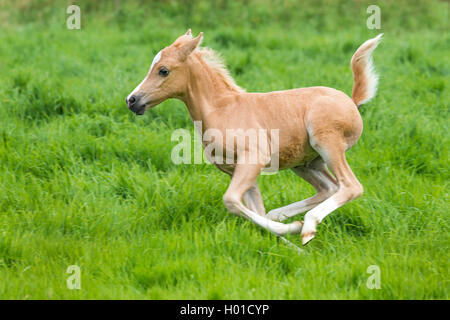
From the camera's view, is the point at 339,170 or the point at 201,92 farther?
the point at 201,92

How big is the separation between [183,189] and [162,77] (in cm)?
100

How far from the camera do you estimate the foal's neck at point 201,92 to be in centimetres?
459

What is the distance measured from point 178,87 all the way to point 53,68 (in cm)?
446

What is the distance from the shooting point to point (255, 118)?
4.55 m

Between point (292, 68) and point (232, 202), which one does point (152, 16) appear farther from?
point (232, 202)

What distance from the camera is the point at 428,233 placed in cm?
445

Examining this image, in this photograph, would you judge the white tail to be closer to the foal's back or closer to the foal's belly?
the foal's back

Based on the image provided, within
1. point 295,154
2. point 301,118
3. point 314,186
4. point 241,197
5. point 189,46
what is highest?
point 189,46

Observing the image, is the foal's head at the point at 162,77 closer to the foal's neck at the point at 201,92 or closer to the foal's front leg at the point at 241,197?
the foal's neck at the point at 201,92

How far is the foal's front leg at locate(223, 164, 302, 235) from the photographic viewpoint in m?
4.27

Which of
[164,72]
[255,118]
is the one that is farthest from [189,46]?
[255,118]

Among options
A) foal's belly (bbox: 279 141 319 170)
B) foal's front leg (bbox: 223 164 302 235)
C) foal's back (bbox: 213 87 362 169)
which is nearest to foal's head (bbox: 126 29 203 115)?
foal's back (bbox: 213 87 362 169)

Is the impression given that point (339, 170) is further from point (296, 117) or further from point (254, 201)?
point (254, 201)
